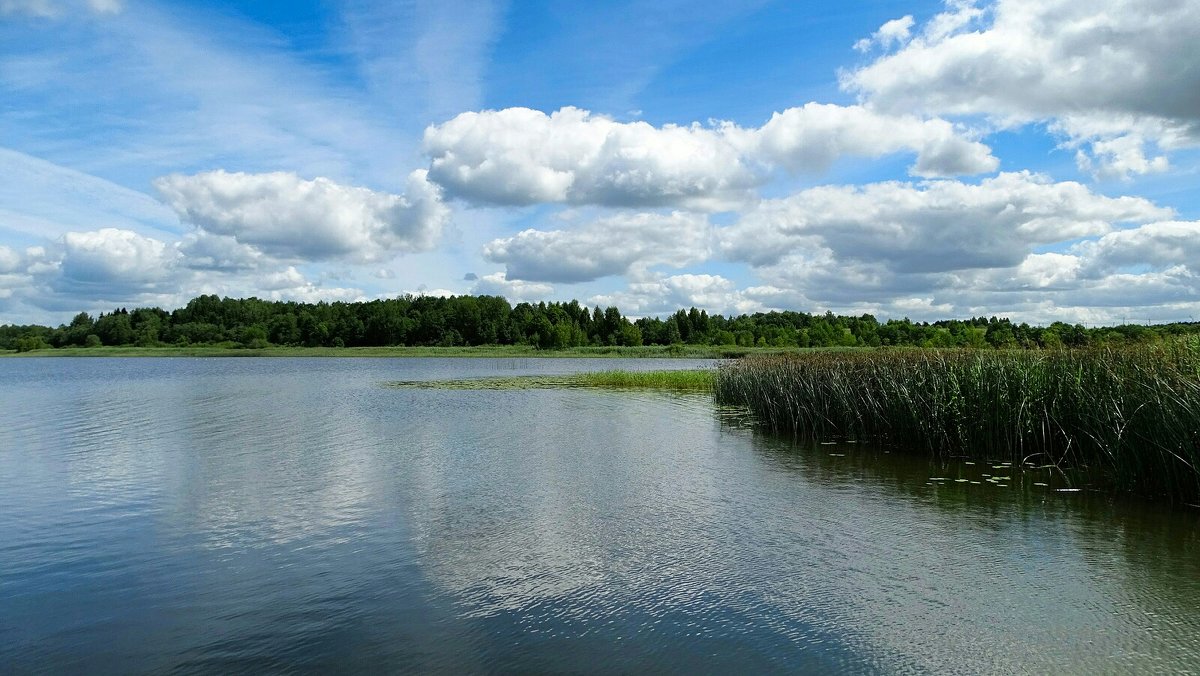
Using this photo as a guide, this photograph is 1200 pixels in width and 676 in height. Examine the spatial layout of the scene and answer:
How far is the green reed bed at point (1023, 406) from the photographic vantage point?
39.9ft

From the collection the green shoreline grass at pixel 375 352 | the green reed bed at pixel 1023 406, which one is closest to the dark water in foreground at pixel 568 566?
the green reed bed at pixel 1023 406

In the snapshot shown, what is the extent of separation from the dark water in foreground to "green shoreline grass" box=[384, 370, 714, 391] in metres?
23.1

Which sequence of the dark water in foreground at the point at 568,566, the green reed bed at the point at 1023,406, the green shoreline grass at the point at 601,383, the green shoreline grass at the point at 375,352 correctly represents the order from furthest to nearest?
the green shoreline grass at the point at 375,352
the green shoreline grass at the point at 601,383
the green reed bed at the point at 1023,406
the dark water in foreground at the point at 568,566

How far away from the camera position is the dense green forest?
122 m

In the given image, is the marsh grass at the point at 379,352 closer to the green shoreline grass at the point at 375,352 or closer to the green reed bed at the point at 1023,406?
the green shoreline grass at the point at 375,352

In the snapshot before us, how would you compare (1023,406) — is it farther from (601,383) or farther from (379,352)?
(379,352)

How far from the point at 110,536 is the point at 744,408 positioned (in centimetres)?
2421

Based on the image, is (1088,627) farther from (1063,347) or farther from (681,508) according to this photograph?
(1063,347)

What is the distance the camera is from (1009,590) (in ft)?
27.5

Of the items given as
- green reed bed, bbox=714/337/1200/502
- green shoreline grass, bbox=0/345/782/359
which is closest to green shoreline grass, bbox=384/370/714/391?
green reed bed, bbox=714/337/1200/502

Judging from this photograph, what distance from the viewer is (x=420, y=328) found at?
134375 mm

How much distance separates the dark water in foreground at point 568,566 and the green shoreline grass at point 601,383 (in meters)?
23.1

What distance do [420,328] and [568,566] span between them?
129m

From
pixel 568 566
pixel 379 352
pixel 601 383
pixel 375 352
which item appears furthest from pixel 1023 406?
pixel 375 352
